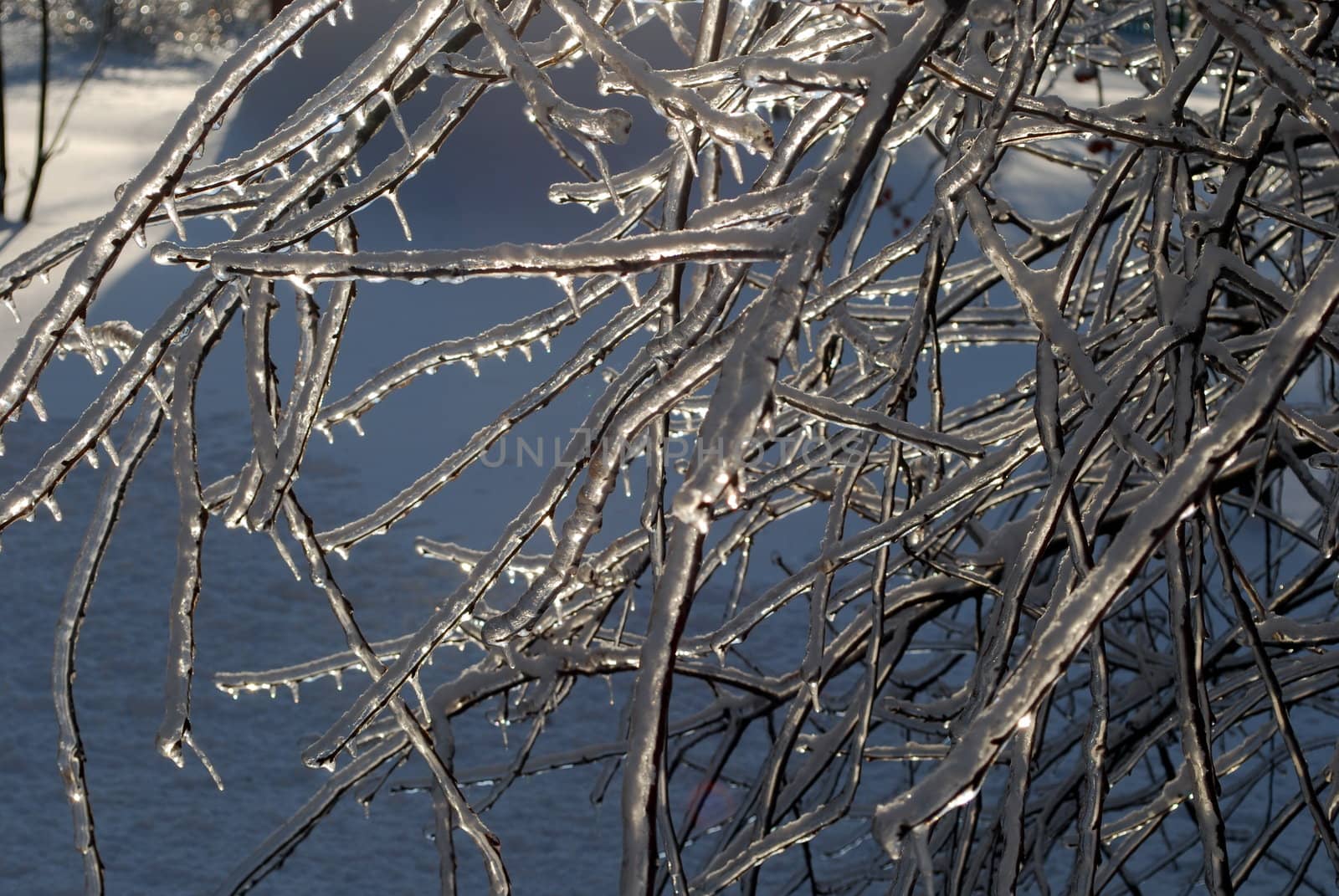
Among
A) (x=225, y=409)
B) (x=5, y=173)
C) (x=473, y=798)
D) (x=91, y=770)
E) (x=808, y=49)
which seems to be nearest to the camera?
(x=808, y=49)

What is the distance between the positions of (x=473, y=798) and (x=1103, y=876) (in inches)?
130

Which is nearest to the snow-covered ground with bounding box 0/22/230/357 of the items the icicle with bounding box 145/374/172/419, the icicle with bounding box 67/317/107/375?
the icicle with bounding box 67/317/107/375

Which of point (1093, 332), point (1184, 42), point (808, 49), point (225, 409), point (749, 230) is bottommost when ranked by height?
point (749, 230)

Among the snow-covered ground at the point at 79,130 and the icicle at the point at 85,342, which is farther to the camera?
the snow-covered ground at the point at 79,130

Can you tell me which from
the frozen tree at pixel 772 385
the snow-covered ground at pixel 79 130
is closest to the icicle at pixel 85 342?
the frozen tree at pixel 772 385

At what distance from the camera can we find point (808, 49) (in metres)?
1.41

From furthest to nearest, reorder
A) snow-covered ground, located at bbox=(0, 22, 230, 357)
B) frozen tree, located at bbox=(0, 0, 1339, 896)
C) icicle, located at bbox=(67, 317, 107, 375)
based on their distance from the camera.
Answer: snow-covered ground, located at bbox=(0, 22, 230, 357) < icicle, located at bbox=(67, 317, 107, 375) < frozen tree, located at bbox=(0, 0, 1339, 896)

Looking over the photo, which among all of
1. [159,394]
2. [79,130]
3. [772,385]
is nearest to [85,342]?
[159,394]

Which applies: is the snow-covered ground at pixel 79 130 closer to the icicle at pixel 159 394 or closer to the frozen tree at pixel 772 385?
the frozen tree at pixel 772 385

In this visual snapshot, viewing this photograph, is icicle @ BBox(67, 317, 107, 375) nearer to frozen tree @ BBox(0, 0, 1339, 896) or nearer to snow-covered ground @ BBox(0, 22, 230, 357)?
frozen tree @ BBox(0, 0, 1339, 896)

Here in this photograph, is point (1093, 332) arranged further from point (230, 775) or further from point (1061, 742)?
point (230, 775)

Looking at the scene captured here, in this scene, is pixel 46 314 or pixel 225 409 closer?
pixel 46 314

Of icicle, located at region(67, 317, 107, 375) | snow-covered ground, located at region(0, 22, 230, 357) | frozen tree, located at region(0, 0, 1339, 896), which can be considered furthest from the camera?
snow-covered ground, located at region(0, 22, 230, 357)

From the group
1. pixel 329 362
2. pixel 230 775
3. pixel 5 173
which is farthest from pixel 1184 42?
pixel 5 173
